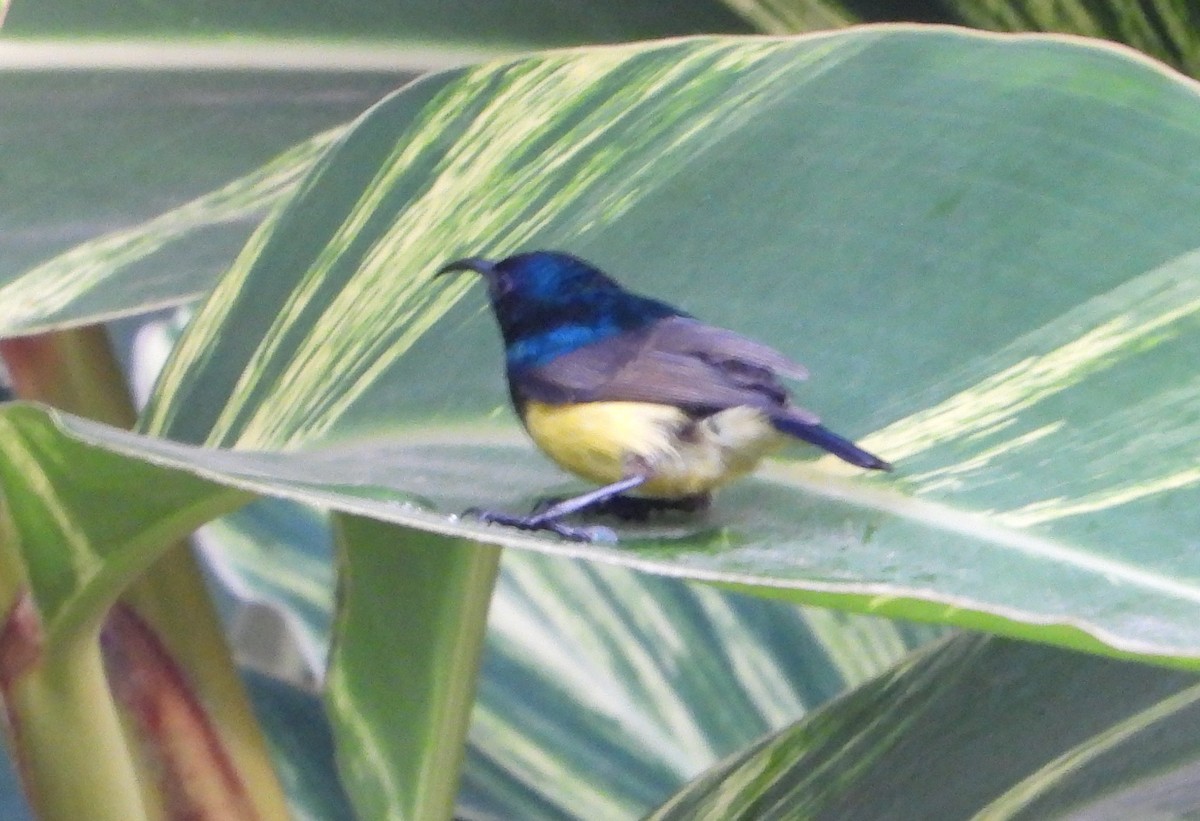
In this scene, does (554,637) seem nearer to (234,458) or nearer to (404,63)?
(404,63)

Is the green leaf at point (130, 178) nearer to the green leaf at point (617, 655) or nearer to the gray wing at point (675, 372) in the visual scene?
the gray wing at point (675, 372)

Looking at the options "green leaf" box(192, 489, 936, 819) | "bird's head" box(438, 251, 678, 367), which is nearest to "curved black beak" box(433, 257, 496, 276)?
"bird's head" box(438, 251, 678, 367)

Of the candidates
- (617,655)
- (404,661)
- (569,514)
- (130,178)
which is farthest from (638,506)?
(617,655)

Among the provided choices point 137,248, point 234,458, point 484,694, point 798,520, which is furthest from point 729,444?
point 484,694

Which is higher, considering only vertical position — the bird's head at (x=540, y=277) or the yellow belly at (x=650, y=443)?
the bird's head at (x=540, y=277)

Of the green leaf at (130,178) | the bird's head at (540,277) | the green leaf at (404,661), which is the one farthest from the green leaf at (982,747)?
the green leaf at (130,178)

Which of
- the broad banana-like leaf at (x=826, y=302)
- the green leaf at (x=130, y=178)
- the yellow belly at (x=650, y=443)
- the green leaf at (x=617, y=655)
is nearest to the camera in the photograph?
the broad banana-like leaf at (x=826, y=302)
